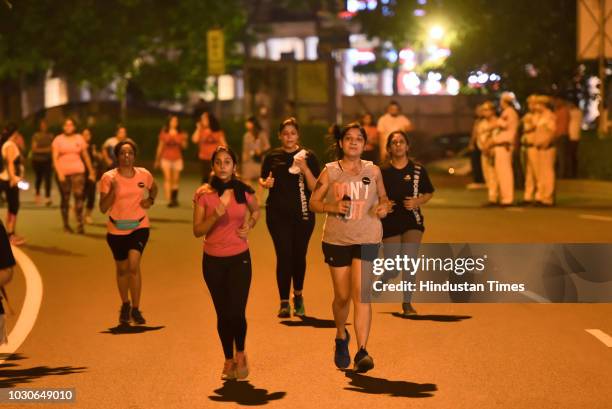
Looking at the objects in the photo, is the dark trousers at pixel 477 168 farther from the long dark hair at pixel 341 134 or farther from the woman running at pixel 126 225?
the long dark hair at pixel 341 134

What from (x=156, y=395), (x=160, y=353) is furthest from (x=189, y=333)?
(x=156, y=395)

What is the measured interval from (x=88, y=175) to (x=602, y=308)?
384 inches

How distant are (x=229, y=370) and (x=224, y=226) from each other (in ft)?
3.11

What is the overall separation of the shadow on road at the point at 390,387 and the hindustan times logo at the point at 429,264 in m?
2.98

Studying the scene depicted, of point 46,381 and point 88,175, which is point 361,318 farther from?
point 88,175

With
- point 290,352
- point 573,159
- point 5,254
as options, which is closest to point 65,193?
point 290,352

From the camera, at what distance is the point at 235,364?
29.2ft

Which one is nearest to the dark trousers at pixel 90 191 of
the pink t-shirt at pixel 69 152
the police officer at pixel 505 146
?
the pink t-shirt at pixel 69 152

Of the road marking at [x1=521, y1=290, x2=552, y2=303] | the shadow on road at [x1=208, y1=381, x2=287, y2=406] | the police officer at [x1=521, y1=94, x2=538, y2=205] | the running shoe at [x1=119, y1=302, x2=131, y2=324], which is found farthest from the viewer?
the police officer at [x1=521, y1=94, x2=538, y2=205]

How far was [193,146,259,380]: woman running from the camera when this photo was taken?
894 centimetres

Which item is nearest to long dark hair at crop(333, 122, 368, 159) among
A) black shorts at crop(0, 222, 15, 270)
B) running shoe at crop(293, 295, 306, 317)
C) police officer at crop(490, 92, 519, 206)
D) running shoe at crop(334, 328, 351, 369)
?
running shoe at crop(334, 328, 351, 369)

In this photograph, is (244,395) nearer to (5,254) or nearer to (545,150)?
(5,254)

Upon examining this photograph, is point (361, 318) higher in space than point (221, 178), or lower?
lower

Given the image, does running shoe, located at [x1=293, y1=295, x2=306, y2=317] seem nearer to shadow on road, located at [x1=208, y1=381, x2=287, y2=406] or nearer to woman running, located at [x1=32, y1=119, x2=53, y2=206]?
shadow on road, located at [x1=208, y1=381, x2=287, y2=406]
